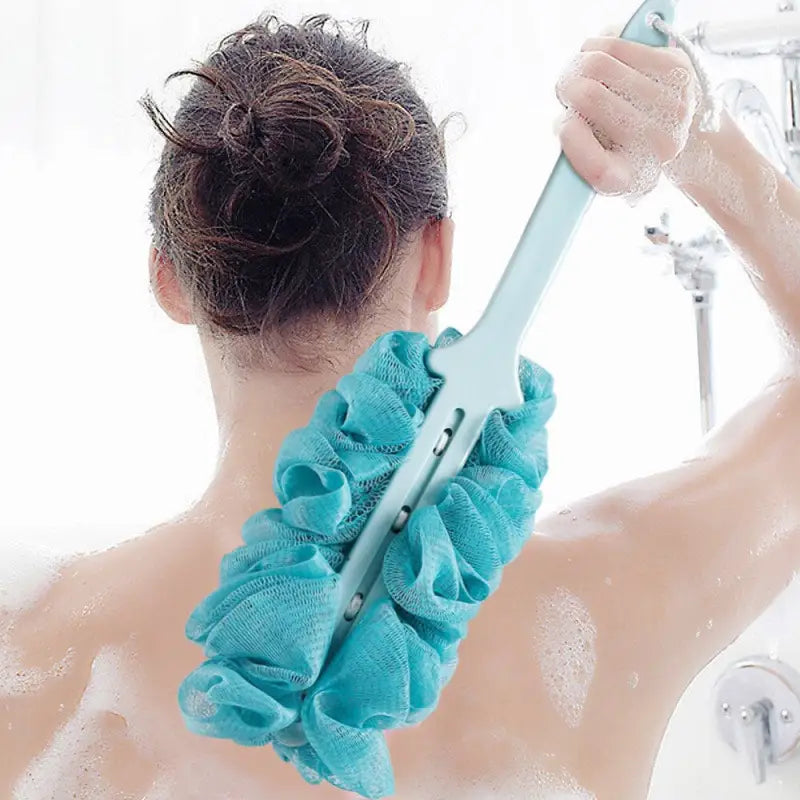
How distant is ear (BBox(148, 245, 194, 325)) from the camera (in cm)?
84

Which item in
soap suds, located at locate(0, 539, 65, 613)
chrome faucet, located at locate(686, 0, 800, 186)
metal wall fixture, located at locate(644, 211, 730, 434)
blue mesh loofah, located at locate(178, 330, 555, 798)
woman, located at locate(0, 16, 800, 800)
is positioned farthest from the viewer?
metal wall fixture, located at locate(644, 211, 730, 434)

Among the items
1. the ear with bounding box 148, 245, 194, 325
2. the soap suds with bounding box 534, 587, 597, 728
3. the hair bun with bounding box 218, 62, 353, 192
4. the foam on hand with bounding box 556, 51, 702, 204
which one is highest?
Answer: the foam on hand with bounding box 556, 51, 702, 204

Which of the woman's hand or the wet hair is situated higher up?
the woman's hand

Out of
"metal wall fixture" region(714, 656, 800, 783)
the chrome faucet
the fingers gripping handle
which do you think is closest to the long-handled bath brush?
the fingers gripping handle

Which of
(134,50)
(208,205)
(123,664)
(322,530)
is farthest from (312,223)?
(134,50)

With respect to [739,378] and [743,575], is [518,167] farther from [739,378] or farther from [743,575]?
[743,575]

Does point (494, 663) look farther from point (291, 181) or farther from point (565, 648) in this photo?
point (291, 181)

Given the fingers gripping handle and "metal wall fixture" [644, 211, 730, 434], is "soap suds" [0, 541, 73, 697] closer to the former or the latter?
the fingers gripping handle

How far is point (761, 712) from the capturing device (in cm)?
143

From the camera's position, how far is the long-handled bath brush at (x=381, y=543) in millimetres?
653

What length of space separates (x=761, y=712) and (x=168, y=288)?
3.08ft

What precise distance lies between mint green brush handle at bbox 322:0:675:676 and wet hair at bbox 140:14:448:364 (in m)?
0.10

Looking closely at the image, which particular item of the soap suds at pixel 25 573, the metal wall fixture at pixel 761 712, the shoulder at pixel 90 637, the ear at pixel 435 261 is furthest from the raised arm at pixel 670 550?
the metal wall fixture at pixel 761 712

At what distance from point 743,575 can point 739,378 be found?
105 cm
